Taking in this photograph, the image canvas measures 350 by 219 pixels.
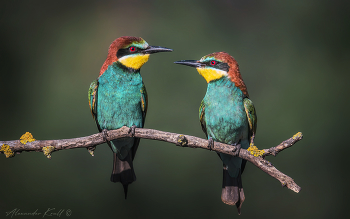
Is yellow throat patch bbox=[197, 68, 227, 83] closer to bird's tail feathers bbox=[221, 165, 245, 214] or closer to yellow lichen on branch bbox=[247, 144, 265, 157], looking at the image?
yellow lichen on branch bbox=[247, 144, 265, 157]

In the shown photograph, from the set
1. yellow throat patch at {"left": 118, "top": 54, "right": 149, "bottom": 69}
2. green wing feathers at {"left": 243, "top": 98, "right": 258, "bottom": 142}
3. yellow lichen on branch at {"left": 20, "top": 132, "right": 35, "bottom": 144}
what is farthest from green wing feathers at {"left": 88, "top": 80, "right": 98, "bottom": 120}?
green wing feathers at {"left": 243, "top": 98, "right": 258, "bottom": 142}

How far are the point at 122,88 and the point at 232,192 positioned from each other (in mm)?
1264

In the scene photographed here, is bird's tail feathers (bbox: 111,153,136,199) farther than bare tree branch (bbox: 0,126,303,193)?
Yes

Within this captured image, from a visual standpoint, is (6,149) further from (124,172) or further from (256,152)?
(256,152)

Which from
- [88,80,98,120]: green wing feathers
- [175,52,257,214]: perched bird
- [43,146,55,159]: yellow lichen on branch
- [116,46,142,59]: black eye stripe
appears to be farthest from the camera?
[88,80,98,120]: green wing feathers

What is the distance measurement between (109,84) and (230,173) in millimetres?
1275

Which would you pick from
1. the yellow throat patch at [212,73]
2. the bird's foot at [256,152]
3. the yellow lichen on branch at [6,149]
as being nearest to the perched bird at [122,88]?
the yellow throat patch at [212,73]

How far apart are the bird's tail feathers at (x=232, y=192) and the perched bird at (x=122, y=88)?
83cm

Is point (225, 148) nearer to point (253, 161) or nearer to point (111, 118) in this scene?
point (253, 161)

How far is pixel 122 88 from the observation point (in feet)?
8.86

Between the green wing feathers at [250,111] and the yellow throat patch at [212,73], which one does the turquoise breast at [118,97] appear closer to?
the yellow throat patch at [212,73]

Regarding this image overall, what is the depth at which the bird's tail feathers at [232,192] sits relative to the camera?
2668 mm

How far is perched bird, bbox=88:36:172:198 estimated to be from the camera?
8.64ft

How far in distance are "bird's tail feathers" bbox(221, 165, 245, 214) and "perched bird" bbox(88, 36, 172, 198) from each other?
825 mm
